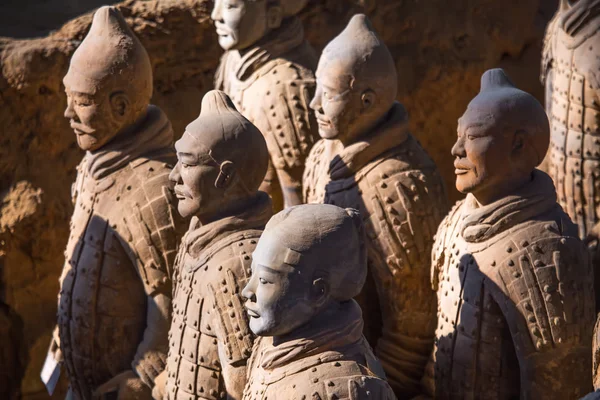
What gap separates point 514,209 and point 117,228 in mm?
1884

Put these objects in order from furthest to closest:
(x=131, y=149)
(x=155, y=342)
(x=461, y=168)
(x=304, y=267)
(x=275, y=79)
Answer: (x=275, y=79) → (x=131, y=149) → (x=155, y=342) → (x=461, y=168) → (x=304, y=267)

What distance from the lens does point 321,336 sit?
12.7 ft

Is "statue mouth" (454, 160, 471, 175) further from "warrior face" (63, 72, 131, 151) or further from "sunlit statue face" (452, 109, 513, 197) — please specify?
"warrior face" (63, 72, 131, 151)

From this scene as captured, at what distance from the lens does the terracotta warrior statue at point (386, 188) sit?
18.1 feet

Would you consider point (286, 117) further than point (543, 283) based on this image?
Yes

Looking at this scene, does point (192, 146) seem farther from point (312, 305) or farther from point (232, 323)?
point (312, 305)

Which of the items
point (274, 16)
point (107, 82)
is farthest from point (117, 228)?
point (274, 16)

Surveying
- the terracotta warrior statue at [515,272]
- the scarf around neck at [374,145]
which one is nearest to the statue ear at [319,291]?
the terracotta warrior statue at [515,272]

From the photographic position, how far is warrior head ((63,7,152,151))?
5.52 meters

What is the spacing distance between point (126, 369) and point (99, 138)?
3.62 feet

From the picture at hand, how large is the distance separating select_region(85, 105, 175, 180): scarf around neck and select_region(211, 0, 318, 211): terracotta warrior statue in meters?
1.18

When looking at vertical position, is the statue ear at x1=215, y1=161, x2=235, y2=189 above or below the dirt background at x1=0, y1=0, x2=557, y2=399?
above

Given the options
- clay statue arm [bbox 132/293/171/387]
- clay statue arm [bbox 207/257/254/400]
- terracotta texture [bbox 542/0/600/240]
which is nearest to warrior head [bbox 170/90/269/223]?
clay statue arm [bbox 207/257/254/400]

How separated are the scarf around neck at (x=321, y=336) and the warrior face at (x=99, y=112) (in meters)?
1.97
